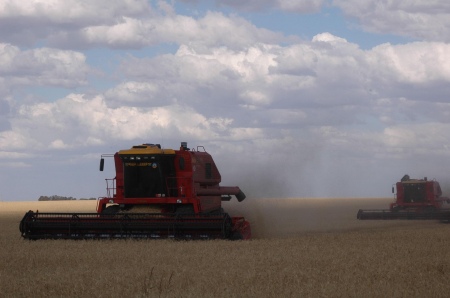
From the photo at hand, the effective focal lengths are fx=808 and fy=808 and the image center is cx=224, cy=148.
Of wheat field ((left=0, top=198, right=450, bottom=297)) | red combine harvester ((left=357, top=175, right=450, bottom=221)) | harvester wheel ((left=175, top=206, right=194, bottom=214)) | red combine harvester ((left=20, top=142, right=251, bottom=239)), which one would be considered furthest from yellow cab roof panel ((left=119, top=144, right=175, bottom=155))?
red combine harvester ((left=357, top=175, right=450, bottom=221))

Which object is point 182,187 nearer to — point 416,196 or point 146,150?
point 146,150

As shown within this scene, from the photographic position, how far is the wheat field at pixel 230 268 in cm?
1156

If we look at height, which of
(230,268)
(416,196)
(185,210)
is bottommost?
(230,268)

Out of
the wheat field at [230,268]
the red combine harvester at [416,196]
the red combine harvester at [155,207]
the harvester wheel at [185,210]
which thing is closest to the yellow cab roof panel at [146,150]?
the red combine harvester at [155,207]

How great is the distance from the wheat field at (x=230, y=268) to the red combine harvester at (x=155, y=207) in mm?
827

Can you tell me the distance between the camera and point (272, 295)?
1112 centimetres

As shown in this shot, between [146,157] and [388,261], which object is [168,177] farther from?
[388,261]

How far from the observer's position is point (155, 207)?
23.9m

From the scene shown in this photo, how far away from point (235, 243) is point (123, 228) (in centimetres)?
345

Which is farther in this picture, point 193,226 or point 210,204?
point 210,204

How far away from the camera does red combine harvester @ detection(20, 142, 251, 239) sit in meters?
21.3

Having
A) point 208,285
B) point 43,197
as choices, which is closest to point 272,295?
point 208,285

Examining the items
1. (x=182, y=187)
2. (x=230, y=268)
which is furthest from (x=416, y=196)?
(x=230, y=268)

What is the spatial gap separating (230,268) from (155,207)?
9.84 m
